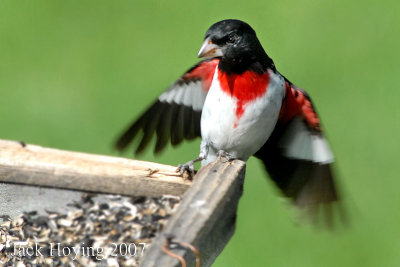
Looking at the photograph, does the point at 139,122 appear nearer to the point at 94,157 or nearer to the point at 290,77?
the point at 94,157

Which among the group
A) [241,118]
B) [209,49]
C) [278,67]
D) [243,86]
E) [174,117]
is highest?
[209,49]

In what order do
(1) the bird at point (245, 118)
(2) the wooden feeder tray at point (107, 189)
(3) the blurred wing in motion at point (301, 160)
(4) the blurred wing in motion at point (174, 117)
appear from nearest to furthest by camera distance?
(2) the wooden feeder tray at point (107, 189) < (1) the bird at point (245, 118) < (3) the blurred wing in motion at point (301, 160) < (4) the blurred wing in motion at point (174, 117)

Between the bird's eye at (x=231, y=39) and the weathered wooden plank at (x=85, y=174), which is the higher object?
the bird's eye at (x=231, y=39)

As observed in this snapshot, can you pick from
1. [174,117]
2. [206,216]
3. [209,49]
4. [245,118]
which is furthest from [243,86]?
[206,216]

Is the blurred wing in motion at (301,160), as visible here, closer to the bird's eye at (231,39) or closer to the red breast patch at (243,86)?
the red breast patch at (243,86)

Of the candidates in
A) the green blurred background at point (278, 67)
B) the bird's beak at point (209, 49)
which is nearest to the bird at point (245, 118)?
the bird's beak at point (209, 49)

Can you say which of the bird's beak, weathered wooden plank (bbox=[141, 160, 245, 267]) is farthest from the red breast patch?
weathered wooden plank (bbox=[141, 160, 245, 267])

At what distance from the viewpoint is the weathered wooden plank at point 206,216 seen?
2859 mm

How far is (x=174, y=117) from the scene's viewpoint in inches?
194

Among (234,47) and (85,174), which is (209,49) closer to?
(234,47)

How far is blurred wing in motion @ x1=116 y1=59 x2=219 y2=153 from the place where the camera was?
4.80 metres

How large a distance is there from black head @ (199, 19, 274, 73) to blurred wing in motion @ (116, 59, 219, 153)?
327 mm

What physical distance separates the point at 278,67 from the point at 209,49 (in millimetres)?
3545

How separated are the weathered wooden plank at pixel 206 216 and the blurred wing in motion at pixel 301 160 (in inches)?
54.5
